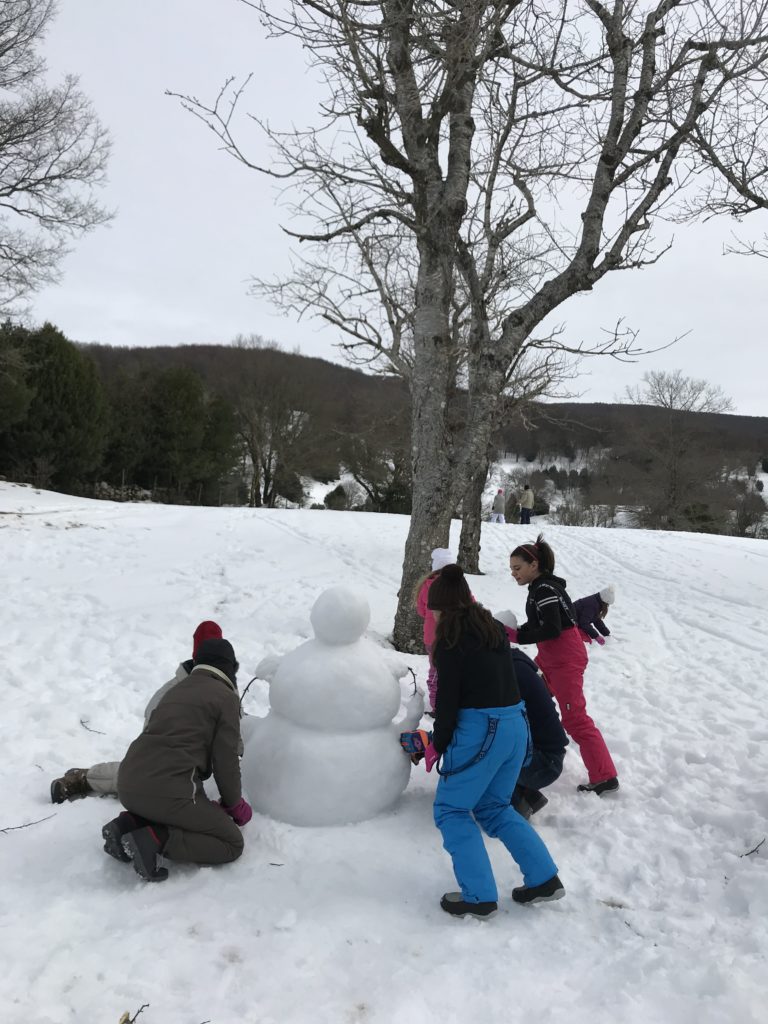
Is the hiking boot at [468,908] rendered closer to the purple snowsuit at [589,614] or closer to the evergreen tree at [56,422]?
the purple snowsuit at [589,614]

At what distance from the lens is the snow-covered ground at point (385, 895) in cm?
225

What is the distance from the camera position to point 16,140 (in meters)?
13.4

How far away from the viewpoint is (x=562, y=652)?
3916 millimetres

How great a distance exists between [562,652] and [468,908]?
163 centimetres

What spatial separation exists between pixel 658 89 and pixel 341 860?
7.15m

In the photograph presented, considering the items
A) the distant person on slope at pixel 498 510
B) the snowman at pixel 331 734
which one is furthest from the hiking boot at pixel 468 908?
the distant person on slope at pixel 498 510

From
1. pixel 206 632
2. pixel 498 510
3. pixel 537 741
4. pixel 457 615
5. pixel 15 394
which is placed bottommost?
pixel 537 741

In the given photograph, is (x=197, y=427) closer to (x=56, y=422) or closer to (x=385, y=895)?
(x=56, y=422)

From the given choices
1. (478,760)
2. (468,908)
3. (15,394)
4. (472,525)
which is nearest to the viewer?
(468,908)

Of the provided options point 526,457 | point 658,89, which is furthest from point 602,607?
point 526,457

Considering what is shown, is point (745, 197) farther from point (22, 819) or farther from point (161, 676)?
point (22, 819)

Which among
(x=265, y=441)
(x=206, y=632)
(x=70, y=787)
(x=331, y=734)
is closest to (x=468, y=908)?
(x=331, y=734)

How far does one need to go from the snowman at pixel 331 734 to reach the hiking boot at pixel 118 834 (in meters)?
A: 0.72

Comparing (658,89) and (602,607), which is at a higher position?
(658,89)
